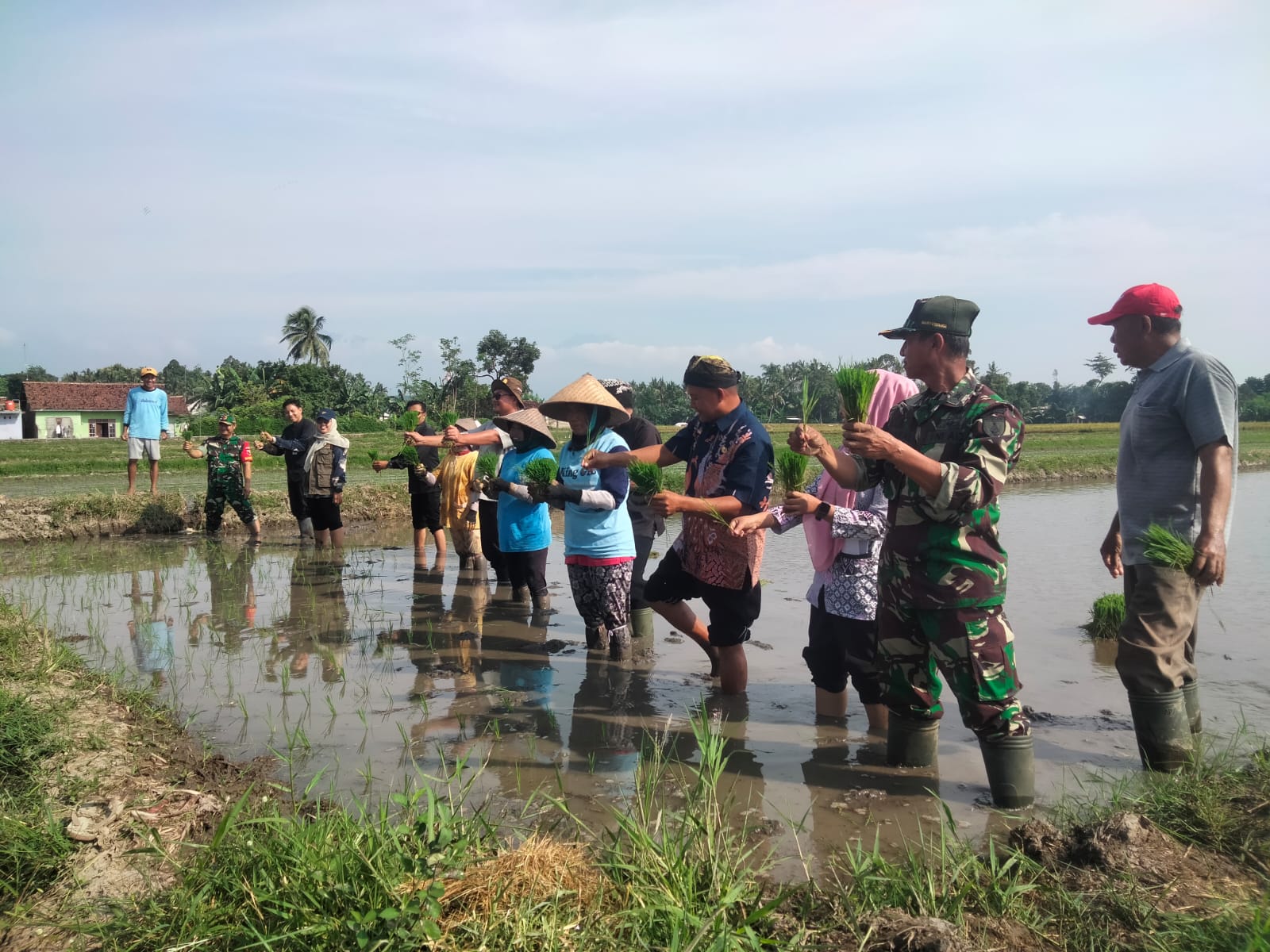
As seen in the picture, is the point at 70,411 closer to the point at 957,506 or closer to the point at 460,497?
the point at 460,497

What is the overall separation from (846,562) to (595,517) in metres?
1.81

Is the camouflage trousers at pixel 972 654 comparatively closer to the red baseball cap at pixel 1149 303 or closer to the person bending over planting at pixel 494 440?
the red baseball cap at pixel 1149 303

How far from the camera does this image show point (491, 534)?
8.07 m

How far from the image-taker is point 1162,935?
87.0 inches

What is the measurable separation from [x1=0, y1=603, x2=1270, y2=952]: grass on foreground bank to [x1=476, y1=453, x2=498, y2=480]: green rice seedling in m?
3.84

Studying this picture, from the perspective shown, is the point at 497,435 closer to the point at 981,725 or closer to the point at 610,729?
the point at 610,729

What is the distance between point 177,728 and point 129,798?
1.22 meters

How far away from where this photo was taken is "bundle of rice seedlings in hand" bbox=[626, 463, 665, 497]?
4414 mm

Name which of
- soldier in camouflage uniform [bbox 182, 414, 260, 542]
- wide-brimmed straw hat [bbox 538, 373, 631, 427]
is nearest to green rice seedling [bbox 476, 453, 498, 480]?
wide-brimmed straw hat [bbox 538, 373, 631, 427]

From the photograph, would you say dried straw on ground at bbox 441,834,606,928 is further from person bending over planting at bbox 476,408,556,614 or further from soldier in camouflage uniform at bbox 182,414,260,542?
soldier in camouflage uniform at bbox 182,414,260,542

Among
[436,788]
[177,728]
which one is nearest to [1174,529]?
[436,788]

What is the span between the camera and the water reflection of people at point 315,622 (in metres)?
5.60

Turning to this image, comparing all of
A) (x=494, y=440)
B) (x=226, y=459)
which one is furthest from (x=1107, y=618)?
(x=226, y=459)

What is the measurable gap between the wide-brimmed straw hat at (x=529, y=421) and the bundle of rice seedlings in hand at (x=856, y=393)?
336 cm
